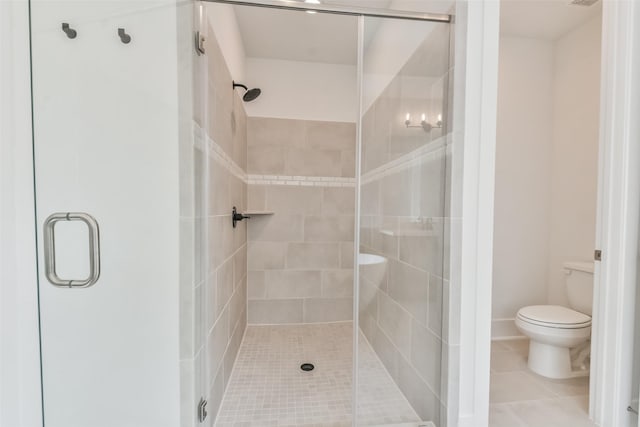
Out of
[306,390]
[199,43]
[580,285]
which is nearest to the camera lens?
[199,43]

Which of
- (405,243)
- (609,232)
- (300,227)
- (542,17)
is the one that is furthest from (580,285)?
(300,227)

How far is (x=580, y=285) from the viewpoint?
1.97 m

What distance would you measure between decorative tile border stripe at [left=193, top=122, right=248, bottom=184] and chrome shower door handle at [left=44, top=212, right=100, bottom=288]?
0.48 meters

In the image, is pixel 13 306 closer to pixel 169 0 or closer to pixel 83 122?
pixel 83 122

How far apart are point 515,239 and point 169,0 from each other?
2821 mm

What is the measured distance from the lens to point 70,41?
1013 millimetres

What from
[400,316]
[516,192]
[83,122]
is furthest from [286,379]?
[516,192]

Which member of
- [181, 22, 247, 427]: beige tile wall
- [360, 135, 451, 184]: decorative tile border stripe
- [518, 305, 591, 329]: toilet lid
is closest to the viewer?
[181, 22, 247, 427]: beige tile wall

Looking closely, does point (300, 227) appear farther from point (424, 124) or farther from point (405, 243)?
point (424, 124)

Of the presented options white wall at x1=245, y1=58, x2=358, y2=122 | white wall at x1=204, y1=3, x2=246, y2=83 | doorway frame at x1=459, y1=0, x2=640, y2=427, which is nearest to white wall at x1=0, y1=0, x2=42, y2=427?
white wall at x1=204, y1=3, x2=246, y2=83

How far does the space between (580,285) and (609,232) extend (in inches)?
33.4

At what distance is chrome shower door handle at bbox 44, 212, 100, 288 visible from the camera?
101 centimetres

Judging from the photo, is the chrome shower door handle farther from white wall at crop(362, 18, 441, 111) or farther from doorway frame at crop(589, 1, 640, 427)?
doorway frame at crop(589, 1, 640, 427)

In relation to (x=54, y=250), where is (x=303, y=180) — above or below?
above
